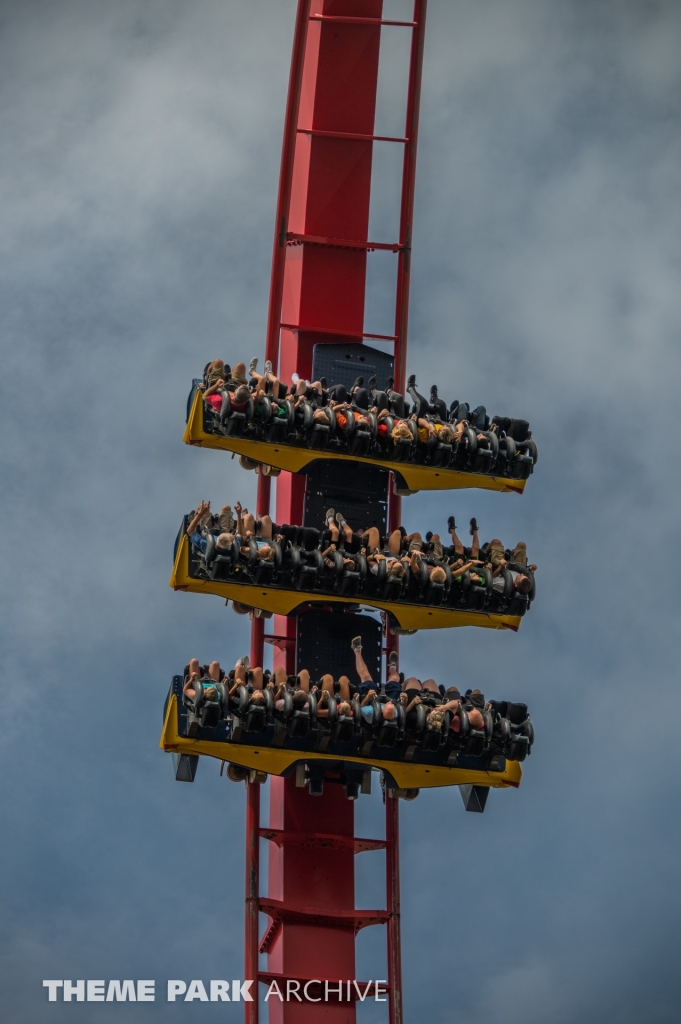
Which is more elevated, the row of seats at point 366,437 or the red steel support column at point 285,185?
the red steel support column at point 285,185

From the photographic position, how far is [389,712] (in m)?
30.8

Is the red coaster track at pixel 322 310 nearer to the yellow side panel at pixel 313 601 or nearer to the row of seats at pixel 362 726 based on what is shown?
the yellow side panel at pixel 313 601

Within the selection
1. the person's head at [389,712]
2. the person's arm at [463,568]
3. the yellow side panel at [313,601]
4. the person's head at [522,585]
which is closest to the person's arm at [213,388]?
the yellow side panel at [313,601]

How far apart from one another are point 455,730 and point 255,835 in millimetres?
4042

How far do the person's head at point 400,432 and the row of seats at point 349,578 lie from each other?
6.54 feet

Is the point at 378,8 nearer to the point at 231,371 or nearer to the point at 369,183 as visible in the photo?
the point at 369,183

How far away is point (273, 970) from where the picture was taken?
3341 centimetres

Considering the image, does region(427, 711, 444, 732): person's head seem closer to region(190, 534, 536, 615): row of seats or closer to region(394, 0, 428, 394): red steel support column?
region(190, 534, 536, 615): row of seats

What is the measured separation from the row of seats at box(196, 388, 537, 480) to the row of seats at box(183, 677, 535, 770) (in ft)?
13.2

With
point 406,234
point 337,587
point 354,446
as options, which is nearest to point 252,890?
point 337,587

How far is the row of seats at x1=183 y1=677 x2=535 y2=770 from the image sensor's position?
30.2 metres

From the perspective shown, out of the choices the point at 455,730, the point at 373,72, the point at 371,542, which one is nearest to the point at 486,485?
the point at 371,542

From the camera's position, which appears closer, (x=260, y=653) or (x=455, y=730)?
(x=455, y=730)

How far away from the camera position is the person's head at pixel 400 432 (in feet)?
110
